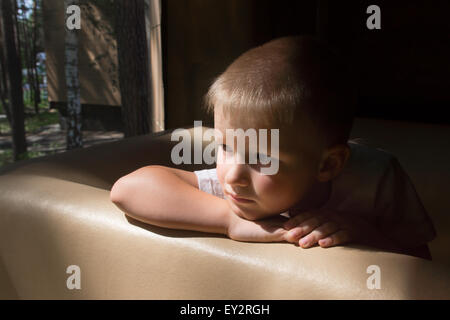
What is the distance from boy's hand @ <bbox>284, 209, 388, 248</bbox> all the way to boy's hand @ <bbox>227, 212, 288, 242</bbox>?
14 millimetres

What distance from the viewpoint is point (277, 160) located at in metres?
0.54

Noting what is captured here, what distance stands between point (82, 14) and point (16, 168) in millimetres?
1572

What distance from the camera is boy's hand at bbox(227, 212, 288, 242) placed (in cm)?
53

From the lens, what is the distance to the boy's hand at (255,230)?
529 mm

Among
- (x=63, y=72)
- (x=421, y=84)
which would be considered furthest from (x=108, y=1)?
(x=421, y=84)

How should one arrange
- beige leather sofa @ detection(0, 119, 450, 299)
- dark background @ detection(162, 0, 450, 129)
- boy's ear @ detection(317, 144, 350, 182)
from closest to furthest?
beige leather sofa @ detection(0, 119, 450, 299) → boy's ear @ detection(317, 144, 350, 182) → dark background @ detection(162, 0, 450, 129)

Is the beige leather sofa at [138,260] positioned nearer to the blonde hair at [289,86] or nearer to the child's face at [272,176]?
the child's face at [272,176]

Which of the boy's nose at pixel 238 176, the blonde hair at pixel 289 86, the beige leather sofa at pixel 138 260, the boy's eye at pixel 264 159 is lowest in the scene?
the beige leather sofa at pixel 138 260

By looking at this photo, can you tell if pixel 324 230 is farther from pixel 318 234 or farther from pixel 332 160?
pixel 332 160

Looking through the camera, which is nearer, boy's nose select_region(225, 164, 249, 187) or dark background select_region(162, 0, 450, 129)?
boy's nose select_region(225, 164, 249, 187)


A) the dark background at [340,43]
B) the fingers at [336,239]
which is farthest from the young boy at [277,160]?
the dark background at [340,43]

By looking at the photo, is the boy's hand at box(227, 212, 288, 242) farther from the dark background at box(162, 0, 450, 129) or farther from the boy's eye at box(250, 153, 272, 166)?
the dark background at box(162, 0, 450, 129)

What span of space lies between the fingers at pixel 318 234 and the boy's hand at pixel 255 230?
3 centimetres

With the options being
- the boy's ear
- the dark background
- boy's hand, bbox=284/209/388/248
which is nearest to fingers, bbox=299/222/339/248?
boy's hand, bbox=284/209/388/248
